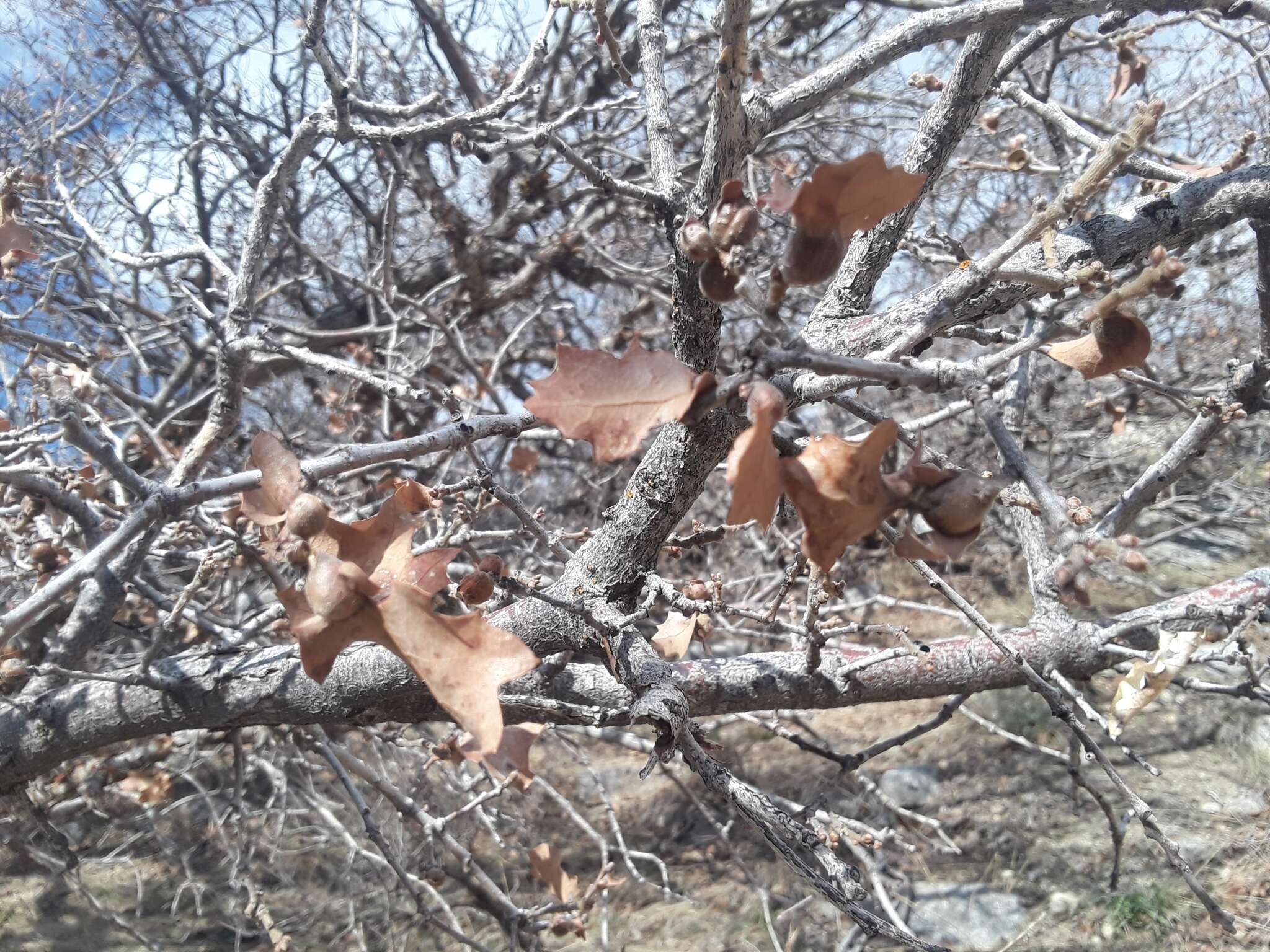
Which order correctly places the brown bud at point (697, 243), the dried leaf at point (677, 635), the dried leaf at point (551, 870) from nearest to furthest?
the brown bud at point (697, 243) → the dried leaf at point (677, 635) → the dried leaf at point (551, 870)

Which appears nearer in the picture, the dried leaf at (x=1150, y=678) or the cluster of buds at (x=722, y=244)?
the cluster of buds at (x=722, y=244)

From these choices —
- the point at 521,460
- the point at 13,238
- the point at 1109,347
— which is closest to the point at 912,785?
the point at 521,460

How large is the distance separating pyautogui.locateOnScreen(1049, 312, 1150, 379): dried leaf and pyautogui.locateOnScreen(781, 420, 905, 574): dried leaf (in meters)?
0.18

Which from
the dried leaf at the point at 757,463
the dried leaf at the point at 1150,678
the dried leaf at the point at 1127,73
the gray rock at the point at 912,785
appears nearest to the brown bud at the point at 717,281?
the dried leaf at the point at 757,463

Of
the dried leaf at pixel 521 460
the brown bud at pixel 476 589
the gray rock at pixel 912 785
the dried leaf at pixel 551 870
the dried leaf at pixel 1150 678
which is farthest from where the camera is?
the gray rock at pixel 912 785

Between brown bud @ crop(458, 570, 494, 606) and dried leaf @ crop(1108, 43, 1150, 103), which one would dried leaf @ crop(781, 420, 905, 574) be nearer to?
brown bud @ crop(458, 570, 494, 606)

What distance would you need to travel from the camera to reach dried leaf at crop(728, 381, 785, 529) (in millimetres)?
505

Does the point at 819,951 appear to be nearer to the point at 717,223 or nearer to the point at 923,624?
the point at 923,624

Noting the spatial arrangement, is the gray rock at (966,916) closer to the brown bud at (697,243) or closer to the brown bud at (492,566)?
the brown bud at (492,566)

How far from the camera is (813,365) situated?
52 cm

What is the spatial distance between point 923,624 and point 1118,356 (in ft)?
16.4

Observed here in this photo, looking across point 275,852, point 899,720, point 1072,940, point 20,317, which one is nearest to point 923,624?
point 899,720

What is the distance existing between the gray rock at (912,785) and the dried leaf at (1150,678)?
2.79 m

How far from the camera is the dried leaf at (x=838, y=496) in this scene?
1.76ft
